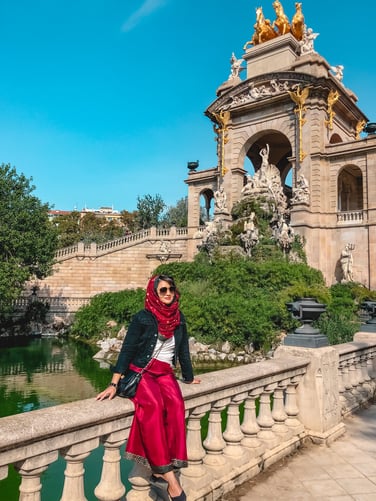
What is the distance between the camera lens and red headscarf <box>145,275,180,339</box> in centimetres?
307

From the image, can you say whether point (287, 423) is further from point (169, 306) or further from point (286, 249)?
point (286, 249)

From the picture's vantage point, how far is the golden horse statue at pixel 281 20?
30406 millimetres

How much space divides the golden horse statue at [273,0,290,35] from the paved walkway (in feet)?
104

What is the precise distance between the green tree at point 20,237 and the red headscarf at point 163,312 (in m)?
18.2

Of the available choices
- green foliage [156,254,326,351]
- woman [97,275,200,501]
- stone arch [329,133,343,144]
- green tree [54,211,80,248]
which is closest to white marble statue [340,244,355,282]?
green foliage [156,254,326,351]

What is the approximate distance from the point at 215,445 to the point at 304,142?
24.2 m

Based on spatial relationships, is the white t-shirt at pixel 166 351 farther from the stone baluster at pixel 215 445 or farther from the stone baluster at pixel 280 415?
the stone baluster at pixel 280 415

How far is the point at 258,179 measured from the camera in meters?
26.9

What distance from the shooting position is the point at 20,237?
20875 millimetres

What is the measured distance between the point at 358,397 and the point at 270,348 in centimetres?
960

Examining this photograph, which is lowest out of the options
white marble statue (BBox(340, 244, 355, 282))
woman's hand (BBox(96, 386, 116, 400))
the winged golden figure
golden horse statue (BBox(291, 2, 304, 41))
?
woman's hand (BBox(96, 386, 116, 400))

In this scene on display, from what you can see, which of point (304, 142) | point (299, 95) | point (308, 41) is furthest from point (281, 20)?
point (304, 142)

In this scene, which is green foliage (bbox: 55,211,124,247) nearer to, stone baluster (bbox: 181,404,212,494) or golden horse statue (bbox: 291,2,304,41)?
golden horse statue (bbox: 291,2,304,41)

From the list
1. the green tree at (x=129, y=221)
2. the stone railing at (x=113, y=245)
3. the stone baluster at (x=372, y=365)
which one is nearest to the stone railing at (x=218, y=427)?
the stone baluster at (x=372, y=365)
